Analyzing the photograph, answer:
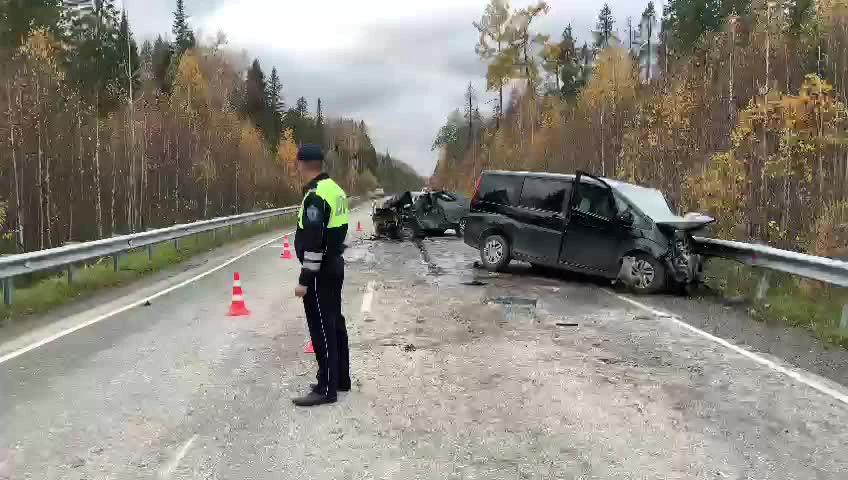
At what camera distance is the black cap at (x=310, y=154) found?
522 centimetres

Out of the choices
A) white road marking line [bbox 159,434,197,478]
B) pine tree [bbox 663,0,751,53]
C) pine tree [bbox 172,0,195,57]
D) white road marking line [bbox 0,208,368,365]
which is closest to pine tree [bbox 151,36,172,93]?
pine tree [bbox 172,0,195,57]

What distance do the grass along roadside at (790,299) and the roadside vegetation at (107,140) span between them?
717 centimetres

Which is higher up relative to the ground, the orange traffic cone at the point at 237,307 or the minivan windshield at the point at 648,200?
the minivan windshield at the point at 648,200

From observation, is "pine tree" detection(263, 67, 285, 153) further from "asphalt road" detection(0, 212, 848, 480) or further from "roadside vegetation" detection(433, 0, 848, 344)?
"asphalt road" detection(0, 212, 848, 480)

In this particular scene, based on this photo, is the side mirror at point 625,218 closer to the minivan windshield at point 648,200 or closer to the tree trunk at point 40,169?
the minivan windshield at point 648,200

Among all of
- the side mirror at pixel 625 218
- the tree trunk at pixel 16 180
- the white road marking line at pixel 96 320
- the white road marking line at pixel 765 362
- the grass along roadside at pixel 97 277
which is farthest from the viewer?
the tree trunk at pixel 16 180

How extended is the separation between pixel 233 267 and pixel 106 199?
56.9 ft

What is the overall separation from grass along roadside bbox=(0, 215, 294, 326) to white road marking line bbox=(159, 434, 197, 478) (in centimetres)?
605

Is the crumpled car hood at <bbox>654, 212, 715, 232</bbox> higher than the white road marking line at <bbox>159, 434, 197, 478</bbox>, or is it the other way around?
the crumpled car hood at <bbox>654, 212, 715, 232</bbox>

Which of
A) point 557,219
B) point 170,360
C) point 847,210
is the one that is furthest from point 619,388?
point 847,210

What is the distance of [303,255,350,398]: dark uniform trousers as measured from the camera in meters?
5.29

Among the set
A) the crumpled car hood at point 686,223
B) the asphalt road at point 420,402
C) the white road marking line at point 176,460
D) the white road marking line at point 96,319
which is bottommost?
the white road marking line at point 96,319

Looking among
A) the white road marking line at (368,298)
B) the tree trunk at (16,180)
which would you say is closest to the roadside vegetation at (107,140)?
the tree trunk at (16,180)

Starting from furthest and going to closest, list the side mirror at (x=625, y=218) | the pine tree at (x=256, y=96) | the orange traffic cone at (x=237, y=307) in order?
the pine tree at (x=256, y=96), the side mirror at (x=625, y=218), the orange traffic cone at (x=237, y=307)
